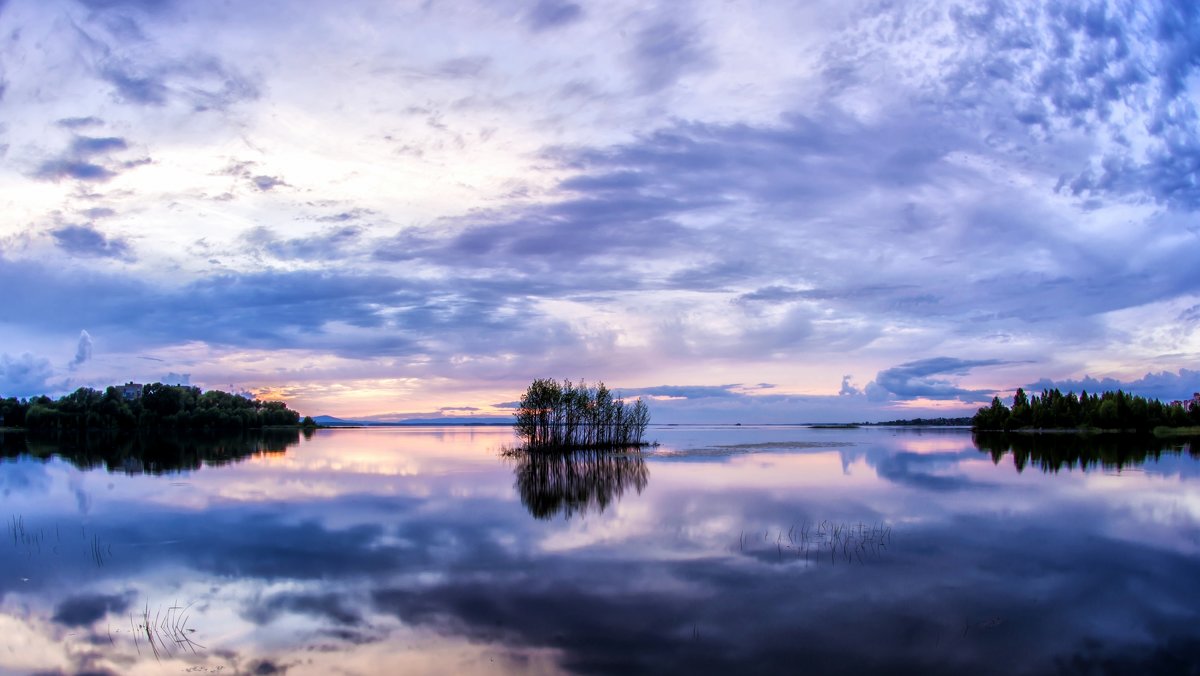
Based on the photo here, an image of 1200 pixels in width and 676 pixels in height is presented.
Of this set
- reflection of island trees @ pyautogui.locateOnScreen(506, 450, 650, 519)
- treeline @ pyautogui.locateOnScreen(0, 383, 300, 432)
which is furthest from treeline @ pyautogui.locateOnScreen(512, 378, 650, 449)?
treeline @ pyautogui.locateOnScreen(0, 383, 300, 432)

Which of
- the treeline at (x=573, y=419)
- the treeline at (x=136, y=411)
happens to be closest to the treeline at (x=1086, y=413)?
the treeline at (x=573, y=419)

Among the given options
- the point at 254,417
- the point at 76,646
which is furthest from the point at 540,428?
the point at 254,417

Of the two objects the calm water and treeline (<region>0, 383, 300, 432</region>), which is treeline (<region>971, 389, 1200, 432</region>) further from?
treeline (<region>0, 383, 300, 432</region>)

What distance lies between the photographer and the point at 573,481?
4928 centimetres

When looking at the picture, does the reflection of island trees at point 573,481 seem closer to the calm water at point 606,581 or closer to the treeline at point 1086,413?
the calm water at point 606,581

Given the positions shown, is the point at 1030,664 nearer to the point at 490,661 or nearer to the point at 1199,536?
the point at 490,661

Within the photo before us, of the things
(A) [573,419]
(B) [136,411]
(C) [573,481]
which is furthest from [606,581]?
(B) [136,411]

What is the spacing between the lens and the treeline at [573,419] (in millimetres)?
87938

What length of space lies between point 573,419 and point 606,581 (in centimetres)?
7462

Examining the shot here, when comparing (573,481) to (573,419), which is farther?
(573,419)

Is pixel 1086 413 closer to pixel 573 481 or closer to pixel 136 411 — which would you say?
pixel 573 481

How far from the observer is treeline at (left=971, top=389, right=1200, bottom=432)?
157 m

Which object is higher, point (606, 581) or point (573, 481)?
point (606, 581)

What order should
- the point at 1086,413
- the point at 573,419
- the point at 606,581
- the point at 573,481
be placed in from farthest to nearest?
the point at 1086,413, the point at 573,419, the point at 573,481, the point at 606,581
